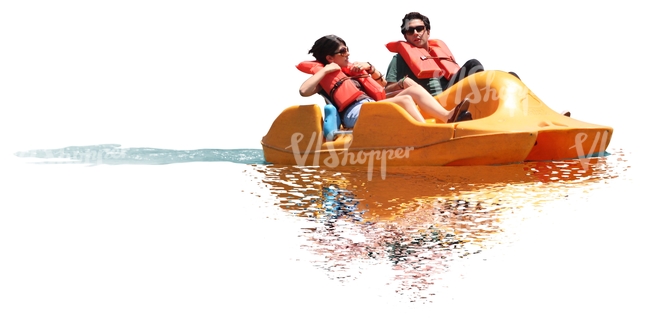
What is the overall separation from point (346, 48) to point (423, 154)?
3.38 ft

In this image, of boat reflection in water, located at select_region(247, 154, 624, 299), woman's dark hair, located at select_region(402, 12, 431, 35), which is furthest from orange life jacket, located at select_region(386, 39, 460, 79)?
boat reflection in water, located at select_region(247, 154, 624, 299)

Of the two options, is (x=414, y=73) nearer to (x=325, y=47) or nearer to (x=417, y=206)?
(x=325, y=47)

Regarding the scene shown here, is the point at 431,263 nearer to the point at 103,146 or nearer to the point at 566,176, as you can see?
the point at 566,176

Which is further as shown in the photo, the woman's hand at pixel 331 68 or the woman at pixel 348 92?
the woman's hand at pixel 331 68

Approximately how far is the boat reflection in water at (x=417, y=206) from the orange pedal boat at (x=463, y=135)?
0.09 metres

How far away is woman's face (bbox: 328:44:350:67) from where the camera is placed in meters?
6.46

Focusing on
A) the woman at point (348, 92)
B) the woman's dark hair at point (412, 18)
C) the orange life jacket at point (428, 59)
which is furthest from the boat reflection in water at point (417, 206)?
the woman's dark hair at point (412, 18)

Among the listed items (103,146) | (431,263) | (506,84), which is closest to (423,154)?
(506,84)

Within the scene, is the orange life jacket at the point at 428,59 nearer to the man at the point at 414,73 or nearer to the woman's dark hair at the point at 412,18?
the man at the point at 414,73

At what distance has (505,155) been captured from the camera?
18.9 ft

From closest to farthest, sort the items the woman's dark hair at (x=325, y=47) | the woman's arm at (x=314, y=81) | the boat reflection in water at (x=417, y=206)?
the boat reflection in water at (x=417, y=206)
the woman's arm at (x=314, y=81)
the woman's dark hair at (x=325, y=47)

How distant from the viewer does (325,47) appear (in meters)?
6.46

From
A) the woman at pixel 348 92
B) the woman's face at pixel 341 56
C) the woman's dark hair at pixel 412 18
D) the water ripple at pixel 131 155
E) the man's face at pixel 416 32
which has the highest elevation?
the woman's dark hair at pixel 412 18

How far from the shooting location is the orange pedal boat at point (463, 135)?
5.76 m
